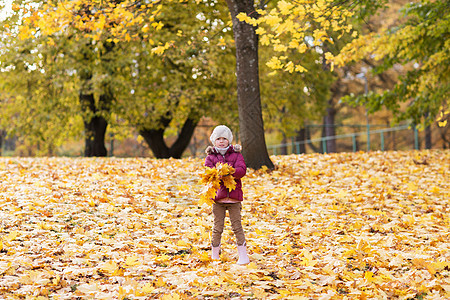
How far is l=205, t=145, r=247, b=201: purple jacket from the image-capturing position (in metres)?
4.33

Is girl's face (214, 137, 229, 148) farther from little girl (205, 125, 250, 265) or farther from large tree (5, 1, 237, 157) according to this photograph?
large tree (5, 1, 237, 157)

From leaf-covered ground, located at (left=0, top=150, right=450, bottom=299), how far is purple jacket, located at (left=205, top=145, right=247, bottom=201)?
714 millimetres

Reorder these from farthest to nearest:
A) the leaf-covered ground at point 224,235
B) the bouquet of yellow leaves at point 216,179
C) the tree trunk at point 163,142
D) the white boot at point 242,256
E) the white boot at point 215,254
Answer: the tree trunk at point 163,142 → the white boot at point 215,254 → the white boot at point 242,256 → the bouquet of yellow leaves at point 216,179 → the leaf-covered ground at point 224,235

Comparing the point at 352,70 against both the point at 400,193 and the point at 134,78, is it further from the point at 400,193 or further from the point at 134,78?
the point at 400,193

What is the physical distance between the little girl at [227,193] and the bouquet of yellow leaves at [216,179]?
0.13 metres

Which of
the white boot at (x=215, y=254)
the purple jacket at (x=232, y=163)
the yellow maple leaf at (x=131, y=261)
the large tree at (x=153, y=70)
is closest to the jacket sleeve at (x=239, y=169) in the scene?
the purple jacket at (x=232, y=163)

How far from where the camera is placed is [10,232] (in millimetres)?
4922

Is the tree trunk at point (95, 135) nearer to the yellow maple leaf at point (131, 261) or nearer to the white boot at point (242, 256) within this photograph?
the yellow maple leaf at point (131, 261)

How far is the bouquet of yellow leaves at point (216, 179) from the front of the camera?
4.19m

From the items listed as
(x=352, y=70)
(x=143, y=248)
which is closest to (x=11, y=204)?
(x=143, y=248)

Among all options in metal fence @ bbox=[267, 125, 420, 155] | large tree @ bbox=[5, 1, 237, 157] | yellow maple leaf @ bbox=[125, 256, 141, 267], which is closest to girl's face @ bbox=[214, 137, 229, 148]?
yellow maple leaf @ bbox=[125, 256, 141, 267]

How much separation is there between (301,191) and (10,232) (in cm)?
485

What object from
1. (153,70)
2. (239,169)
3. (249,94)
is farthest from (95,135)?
(239,169)

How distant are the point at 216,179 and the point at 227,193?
0.24 metres
